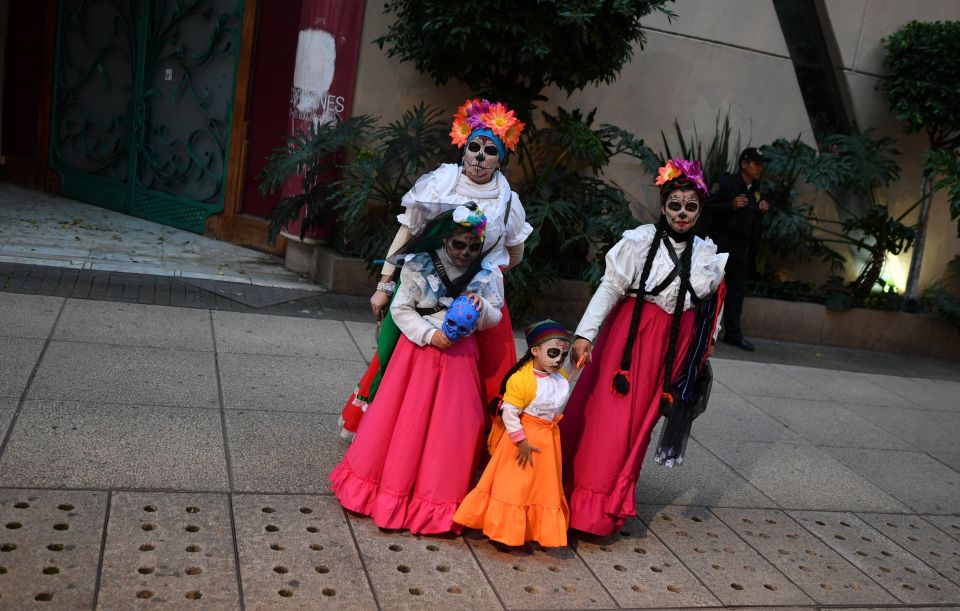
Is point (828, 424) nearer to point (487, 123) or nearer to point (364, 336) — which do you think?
point (364, 336)

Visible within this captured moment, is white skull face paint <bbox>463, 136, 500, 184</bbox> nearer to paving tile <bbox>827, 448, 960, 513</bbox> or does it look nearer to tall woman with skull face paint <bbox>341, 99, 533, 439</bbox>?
tall woman with skull face paint <bbox>341, 99, 533, 439</bbox>

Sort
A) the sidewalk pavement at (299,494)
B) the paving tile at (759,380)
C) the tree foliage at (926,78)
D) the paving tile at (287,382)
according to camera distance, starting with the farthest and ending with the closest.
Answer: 1. the tree foliage at (926,78)
2. the paving tile at (759,380)
3. the paving tile at (287,382)
4. the sidewalk pavement at (299,494)

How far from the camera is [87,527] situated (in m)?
3.81

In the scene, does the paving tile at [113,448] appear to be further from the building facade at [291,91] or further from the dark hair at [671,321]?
the building facade at [291,91]

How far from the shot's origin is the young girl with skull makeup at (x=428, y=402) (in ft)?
13.9

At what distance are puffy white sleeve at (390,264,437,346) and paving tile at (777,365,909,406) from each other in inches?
193

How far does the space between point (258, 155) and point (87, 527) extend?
6.47 meters

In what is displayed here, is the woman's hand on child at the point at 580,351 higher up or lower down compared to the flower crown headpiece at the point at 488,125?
lower down

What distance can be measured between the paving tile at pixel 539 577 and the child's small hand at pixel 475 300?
1051 millimetres

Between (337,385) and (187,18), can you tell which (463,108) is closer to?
(337,385)

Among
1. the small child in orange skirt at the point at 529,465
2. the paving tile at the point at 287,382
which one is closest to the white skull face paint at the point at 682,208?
the small child in orange skirt at the point at 529,465

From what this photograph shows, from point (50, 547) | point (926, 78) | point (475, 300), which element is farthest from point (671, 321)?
point (926, 78)

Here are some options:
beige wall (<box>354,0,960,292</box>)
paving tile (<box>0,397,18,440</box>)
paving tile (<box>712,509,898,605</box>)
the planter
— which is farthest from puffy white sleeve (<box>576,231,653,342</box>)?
beige wall (<box>354,0,960,292</box>)

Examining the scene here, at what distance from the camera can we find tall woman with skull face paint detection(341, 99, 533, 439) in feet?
15.3
